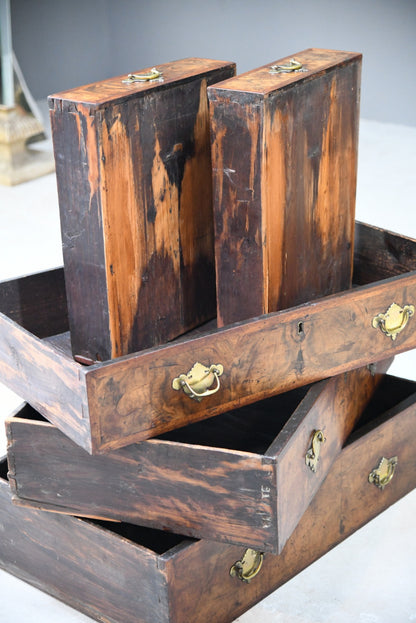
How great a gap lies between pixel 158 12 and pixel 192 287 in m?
3.23

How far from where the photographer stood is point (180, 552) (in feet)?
4.25

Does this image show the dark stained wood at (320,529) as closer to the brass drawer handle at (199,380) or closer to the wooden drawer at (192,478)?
the wooden drawer at (192,478)

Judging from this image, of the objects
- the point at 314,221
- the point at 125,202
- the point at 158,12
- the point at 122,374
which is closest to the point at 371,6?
the point at 158,12

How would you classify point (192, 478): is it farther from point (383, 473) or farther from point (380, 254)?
point (380, 254)

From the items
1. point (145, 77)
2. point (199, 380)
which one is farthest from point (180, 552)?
point (145, 77)

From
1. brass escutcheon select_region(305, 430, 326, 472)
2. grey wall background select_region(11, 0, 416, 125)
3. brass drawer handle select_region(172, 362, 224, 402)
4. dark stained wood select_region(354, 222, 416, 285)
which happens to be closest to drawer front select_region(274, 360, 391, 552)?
brass escutcheon select_region(305, 430, 326, 472)

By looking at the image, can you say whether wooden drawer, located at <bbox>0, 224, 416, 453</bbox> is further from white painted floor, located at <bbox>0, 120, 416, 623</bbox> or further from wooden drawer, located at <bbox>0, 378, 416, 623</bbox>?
white painted floor, located at <bbox>0, 120, 416, 623</bbox>

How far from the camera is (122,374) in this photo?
1267 mm

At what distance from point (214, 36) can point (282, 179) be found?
3.11m

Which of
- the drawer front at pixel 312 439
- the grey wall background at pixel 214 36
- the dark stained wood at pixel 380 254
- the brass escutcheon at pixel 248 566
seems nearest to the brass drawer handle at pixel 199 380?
the drawer front at pixel 312 439

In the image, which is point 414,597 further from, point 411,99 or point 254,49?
point 254,49

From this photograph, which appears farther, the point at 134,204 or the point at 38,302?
the point at 38,302

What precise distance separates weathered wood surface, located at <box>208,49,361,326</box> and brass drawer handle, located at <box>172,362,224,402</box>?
221mm

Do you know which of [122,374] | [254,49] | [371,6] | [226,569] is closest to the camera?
[122,374]
